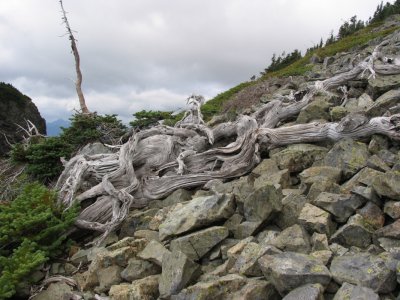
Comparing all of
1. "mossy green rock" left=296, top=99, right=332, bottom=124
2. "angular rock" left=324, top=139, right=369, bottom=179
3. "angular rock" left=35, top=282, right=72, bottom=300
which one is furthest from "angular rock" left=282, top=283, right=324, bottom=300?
"mossy green rock" left=296, top=99, right=332, bottom=124

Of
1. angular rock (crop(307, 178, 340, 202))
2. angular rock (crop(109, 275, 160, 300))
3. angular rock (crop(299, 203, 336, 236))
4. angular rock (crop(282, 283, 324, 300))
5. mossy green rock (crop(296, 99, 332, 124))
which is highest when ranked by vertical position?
mossy green rock (crop(296, 99, 332, 124))

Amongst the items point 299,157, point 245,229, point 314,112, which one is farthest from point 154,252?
point 314,112

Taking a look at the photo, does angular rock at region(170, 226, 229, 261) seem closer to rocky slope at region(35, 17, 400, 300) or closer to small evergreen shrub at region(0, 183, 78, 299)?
rocky slope at region(35, 17, 400, 300)

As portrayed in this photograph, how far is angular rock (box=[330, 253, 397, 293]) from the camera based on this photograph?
518 centimetres

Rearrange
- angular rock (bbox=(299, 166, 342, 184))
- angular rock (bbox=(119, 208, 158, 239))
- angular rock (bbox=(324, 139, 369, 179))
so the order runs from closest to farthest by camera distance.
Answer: angular rock (bbox=(299, 166, 342, 184)) < angular rock (bbox=(324, 139, 369, 179)) < angular rock (bbox=(119, 208, 158, 239))

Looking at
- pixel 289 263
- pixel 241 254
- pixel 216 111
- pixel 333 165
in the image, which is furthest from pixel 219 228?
pixel 216 111

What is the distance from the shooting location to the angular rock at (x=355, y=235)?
251 inches

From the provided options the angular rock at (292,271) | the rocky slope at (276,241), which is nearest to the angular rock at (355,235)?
the rocky slope at (276,241)

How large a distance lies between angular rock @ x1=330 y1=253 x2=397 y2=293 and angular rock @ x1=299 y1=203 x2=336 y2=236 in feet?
3.19

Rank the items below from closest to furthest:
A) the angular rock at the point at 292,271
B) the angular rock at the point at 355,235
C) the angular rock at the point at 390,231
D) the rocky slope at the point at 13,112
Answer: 1. the angular rock at the point at 292,271
2. the angular rock at the point at 390,231
3. the angular rock at the point at 355,235
4. the rocky slope at the point at 13,112

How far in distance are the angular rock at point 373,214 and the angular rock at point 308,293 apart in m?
1.85

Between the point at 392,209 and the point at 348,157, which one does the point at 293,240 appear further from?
the point at 348,157

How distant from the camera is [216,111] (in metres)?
23.2

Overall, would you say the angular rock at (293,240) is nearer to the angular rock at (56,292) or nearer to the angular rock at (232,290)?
the angular rock at (232,290)
